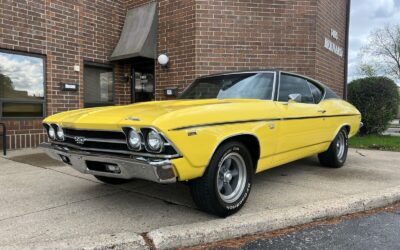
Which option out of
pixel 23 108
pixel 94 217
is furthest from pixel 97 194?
pixel 23 108

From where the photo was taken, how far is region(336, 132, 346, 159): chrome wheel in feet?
19.3

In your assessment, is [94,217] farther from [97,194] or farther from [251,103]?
[251,103]

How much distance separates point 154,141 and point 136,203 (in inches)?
50.9

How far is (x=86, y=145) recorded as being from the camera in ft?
11.2

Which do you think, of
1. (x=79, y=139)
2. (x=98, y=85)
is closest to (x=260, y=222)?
(x=79, y=139)

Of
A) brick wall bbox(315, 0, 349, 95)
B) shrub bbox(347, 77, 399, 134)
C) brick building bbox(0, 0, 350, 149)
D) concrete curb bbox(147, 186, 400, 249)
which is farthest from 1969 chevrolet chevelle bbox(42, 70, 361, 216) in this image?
shrub bbox(347, 77, 399, 134)

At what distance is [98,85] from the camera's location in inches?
374

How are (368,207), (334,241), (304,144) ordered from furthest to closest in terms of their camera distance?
(304,144), (368,207), (334,241)

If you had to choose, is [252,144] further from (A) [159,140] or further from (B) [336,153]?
(B) [336,153]

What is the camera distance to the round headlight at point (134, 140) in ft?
9.80

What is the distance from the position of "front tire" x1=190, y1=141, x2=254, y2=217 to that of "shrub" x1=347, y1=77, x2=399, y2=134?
895 cm

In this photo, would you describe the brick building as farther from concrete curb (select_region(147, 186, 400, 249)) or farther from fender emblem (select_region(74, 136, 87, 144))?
concrete curb (select_region(147, 186, 400, 249))

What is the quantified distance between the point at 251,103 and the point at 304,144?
4.21ft

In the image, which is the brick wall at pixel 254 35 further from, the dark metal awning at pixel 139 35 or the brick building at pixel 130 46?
the dark metal awning at pixel 139 35
